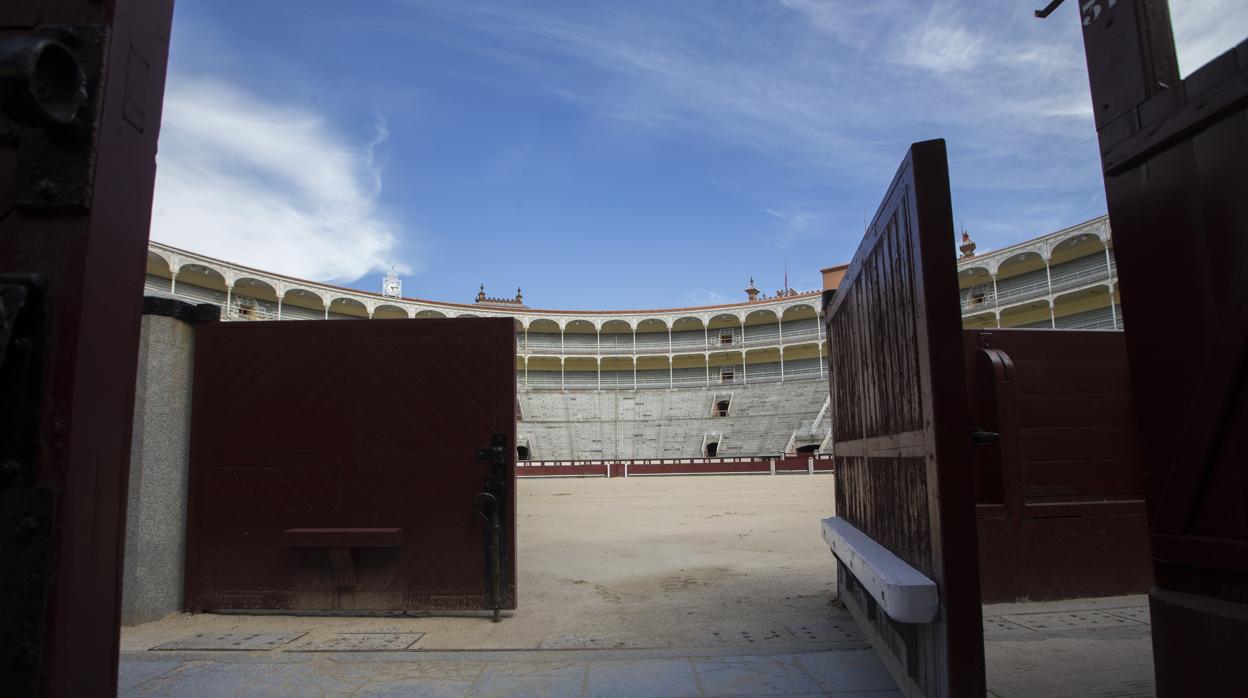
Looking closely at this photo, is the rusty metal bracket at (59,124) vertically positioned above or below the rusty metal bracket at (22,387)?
above

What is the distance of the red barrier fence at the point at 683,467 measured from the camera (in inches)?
1283

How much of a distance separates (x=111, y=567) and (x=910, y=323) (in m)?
2.47

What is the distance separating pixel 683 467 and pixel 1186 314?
3291cm

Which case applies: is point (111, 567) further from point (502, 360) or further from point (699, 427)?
point (699, 427)

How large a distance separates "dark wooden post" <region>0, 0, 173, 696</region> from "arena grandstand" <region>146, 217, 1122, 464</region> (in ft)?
107

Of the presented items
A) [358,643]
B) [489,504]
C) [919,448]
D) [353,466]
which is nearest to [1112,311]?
[489,504]

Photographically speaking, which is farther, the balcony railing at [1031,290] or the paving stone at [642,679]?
the balcony railing at [1031,290]

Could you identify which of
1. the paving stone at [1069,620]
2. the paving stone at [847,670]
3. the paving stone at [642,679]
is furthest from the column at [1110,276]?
the paving stone at [642,679]

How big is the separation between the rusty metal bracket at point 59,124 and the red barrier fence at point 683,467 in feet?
102

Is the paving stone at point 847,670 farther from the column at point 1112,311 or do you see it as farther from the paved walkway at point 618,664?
the column at point 1112,311

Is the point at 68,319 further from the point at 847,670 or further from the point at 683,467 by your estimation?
the point at 683,467

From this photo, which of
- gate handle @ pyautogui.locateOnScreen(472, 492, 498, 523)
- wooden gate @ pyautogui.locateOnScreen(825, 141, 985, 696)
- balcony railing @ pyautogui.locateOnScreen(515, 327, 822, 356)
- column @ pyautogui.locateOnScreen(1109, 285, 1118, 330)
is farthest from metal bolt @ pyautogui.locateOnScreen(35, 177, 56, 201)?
balcony railing @ pyautogui.locateOnScreen(515, 327, 822, 356)

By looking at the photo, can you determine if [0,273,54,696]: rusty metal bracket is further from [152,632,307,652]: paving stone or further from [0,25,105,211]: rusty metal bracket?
[152,632,307,652]: paving stone

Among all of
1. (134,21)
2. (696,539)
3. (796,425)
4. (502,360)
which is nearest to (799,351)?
(796,425)
